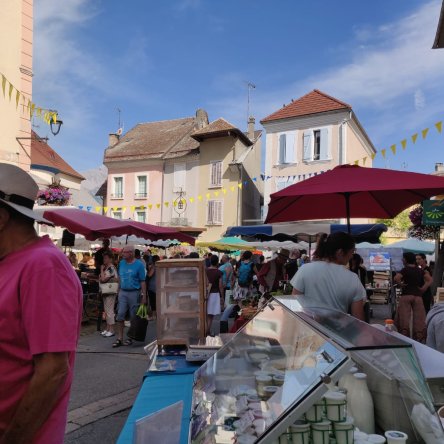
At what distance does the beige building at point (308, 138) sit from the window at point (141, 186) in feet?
37.4

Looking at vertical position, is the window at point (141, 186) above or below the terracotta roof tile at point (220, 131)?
below

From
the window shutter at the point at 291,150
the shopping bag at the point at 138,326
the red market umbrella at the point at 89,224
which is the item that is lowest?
the shopping bag at the point at 138,326

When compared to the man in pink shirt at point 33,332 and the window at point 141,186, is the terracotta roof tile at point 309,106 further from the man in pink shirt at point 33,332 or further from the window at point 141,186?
the man in pink shirt at point 33,332

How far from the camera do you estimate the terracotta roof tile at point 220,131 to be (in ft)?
102

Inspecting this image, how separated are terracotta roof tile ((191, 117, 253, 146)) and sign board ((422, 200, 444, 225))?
2344 centimetres

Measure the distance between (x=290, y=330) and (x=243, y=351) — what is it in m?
0.54

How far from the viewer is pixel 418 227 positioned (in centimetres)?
1041

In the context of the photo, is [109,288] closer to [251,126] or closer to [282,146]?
[282,146]

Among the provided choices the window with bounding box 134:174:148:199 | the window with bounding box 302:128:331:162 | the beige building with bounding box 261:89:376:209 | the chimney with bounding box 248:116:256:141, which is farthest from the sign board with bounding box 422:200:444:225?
the window with bounding box 134:174:148:199

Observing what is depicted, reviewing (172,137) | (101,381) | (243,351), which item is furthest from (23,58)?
(172,137)

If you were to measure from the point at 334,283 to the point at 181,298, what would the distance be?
1.78 metres

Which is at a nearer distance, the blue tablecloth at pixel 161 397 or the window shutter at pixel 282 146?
the blue tablecloth at pixel 161 397

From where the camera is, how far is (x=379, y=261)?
15.2 meters

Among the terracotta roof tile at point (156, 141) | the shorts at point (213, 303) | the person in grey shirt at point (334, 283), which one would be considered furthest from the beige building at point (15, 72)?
the terracotta roof tile at point (156, 141)
